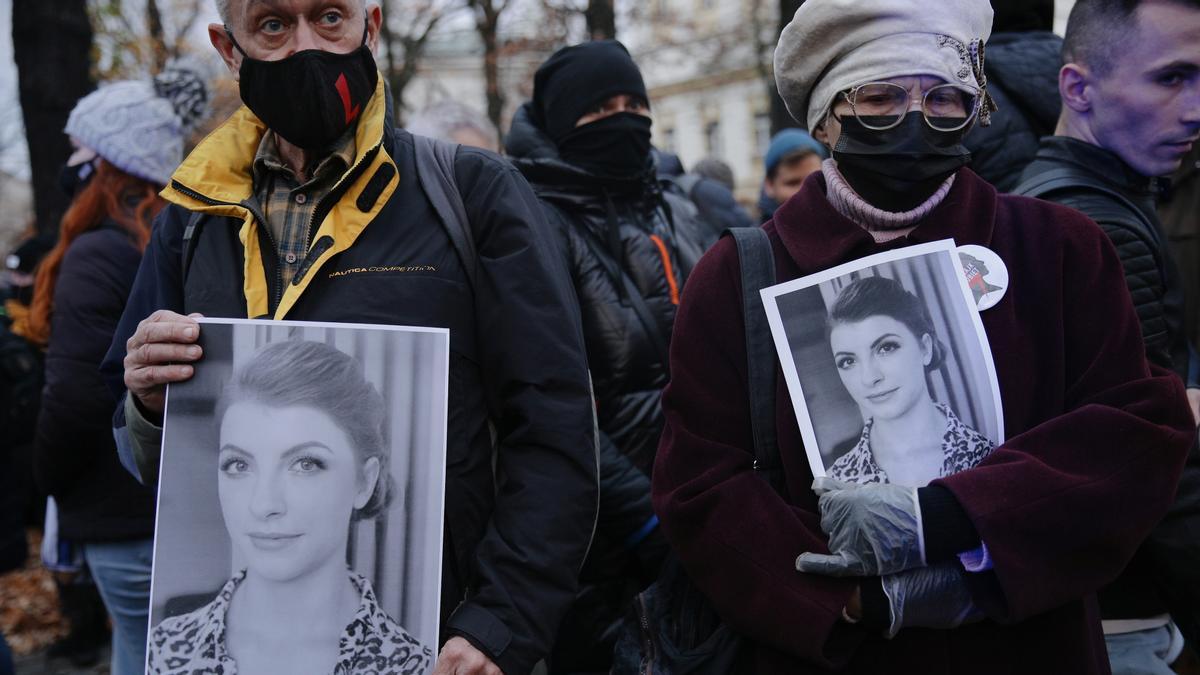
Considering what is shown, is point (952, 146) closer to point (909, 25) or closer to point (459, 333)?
point (909, 25)

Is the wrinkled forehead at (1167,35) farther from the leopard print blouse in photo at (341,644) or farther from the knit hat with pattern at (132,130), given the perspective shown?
the knit hat with pattern at (132,130)

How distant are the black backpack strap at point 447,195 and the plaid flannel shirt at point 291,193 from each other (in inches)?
6.0

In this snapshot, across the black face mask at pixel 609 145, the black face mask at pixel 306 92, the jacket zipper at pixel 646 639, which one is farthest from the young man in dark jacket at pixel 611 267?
the black face mask at pixel 306 92

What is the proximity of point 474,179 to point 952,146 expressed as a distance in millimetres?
947

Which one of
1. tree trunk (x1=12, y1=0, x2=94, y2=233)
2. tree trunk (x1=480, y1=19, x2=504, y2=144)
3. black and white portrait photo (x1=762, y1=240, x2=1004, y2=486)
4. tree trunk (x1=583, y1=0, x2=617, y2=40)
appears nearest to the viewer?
black and white portrait photo (x1=762, y1=240, x2=1004, y2=486)

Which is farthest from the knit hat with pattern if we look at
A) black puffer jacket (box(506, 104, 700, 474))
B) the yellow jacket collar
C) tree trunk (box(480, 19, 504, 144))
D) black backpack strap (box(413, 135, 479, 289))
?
tree trunk (box(480, 19, 504, 144))

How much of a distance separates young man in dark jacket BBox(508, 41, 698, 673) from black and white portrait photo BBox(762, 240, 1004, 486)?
1305 millimetres

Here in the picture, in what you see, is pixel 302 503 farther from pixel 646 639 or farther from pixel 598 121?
pixel 598 121

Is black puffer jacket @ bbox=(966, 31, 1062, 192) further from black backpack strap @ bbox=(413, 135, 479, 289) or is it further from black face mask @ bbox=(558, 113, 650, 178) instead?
black backpack strap @ bbox=(413, 135, 479, 289)

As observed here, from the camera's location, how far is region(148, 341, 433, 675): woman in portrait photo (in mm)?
1872

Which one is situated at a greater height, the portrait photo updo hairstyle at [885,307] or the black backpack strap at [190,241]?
the black backpack strap at [190,241]

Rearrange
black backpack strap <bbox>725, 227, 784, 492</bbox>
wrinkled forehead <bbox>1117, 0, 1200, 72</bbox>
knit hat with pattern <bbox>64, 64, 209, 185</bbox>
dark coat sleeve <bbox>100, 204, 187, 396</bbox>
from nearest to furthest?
1. black backpack strap <bbox>725, 227, 784, 492</bbox>
2. dark coat sleeve <bbox>100, 204, 187, 396</bbox>
3. wrinkled forehead <bbox>1117, 0, 1200, 72</bbox>
4. knit hat with pattern <bbox>64, 64, 209, 185</bbox>

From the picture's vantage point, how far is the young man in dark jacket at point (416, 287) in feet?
6.45

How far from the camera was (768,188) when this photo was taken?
6.30 metres
